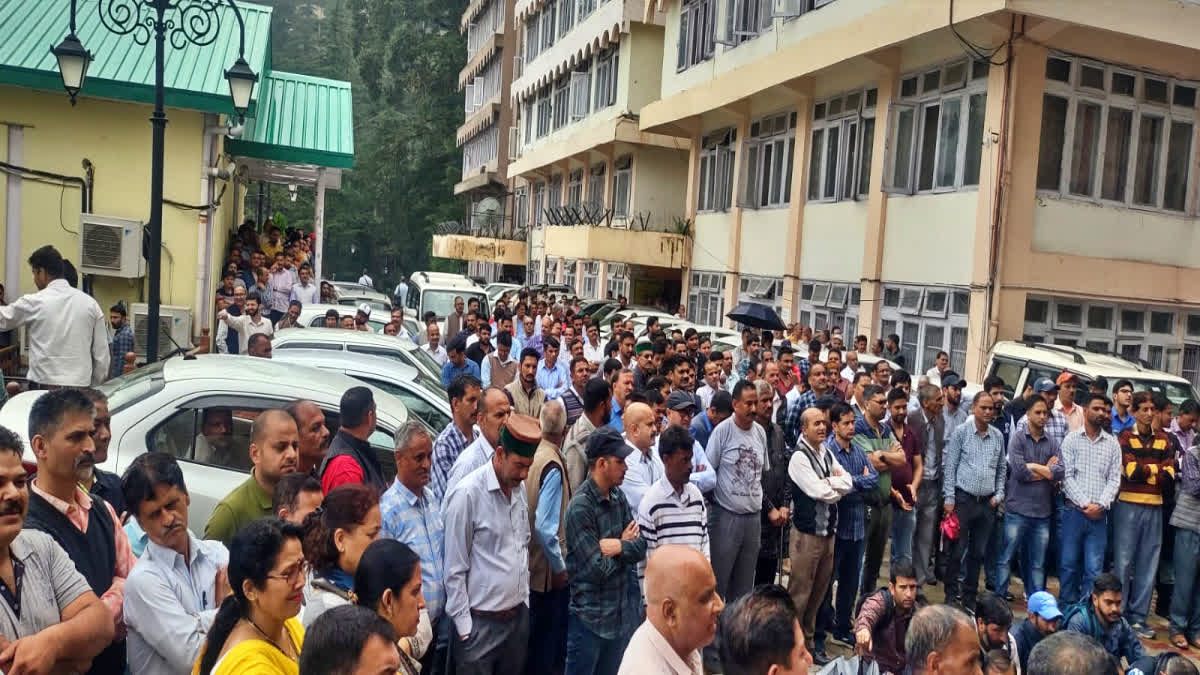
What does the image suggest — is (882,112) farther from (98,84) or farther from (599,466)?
(599,466)

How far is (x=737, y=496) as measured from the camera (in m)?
7.54

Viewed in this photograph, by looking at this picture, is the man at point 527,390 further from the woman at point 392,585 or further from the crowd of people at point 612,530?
the woman at point 392,585

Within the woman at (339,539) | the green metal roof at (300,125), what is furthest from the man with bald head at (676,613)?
the green metal roof at (300,125)

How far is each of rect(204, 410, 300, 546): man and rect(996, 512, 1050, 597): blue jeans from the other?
6789 mm

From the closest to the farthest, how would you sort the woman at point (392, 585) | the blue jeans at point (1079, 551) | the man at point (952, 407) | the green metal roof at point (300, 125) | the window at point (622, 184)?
the woman at point (392, 585)
the blue jeans at point (1079, 551)
the man at point (952, 407)
the green metal roof at point (300, 125)
the window at point (622, 184)

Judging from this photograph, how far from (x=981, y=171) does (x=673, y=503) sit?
37.0 feet

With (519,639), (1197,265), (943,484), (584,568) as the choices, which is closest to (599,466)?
(584,568)

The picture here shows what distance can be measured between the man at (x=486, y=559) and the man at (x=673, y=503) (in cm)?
119

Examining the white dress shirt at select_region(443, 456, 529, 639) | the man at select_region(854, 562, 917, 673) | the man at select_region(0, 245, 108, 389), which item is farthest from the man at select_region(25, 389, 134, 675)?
the man at select_region(0, 245, 108, 389)

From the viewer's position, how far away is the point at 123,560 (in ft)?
13.5

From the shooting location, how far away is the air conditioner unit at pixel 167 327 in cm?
1344

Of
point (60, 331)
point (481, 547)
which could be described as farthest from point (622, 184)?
point (481, 547)

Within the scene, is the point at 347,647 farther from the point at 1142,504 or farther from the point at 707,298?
the point at 707,298

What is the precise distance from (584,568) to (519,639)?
494 mm
